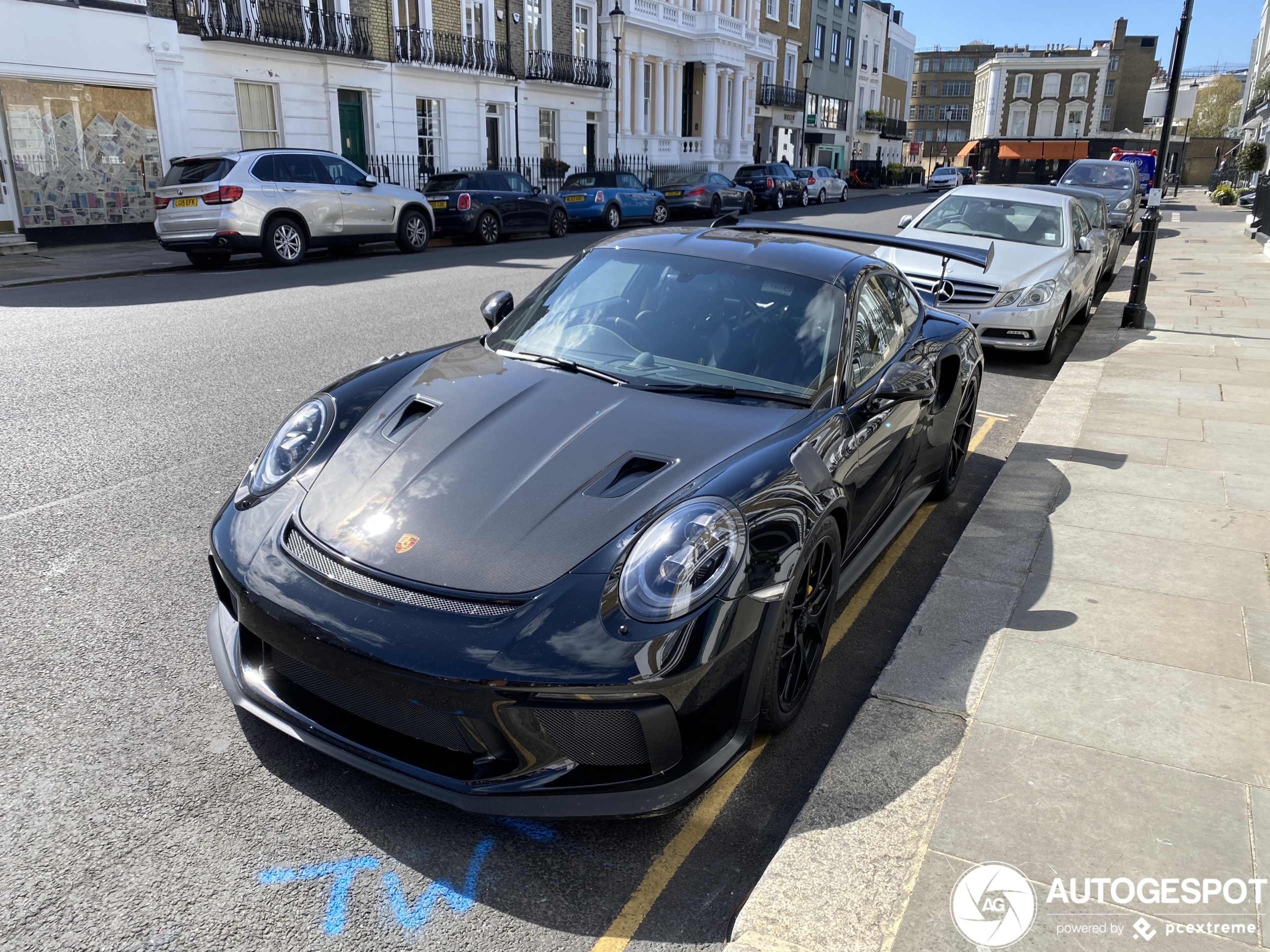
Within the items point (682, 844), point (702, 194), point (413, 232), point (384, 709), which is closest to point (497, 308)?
point (384, 709)

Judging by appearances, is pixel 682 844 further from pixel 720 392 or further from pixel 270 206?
pixel 270 206

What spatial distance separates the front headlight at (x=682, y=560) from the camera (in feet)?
8.24

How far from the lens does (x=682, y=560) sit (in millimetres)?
2596

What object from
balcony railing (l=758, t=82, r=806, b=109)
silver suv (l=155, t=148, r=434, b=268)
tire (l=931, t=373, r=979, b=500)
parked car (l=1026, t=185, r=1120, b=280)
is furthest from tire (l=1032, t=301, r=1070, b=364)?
balcony railing (l=758, t=82, r=806, b=109)

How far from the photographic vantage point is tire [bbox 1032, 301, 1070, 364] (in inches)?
362

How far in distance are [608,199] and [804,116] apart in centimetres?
3397

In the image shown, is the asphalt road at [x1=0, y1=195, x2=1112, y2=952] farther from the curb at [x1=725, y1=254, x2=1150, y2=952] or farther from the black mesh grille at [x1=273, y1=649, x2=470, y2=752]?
the black mesh grille at [x1=273, y1=649, x2=470, y2=752]

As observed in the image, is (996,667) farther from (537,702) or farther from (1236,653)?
(537,702)

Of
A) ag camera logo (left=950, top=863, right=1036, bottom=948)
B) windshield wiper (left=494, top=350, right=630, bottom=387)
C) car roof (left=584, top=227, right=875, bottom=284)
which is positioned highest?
car roof (left=584, top=227, right=875, bottom=284)

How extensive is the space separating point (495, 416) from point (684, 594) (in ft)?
3.57

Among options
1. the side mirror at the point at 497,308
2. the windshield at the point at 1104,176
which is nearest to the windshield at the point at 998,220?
the side mirror at the point at 497,308

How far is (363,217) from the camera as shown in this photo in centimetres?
1623

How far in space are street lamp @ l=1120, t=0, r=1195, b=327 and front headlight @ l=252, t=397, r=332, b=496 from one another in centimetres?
988

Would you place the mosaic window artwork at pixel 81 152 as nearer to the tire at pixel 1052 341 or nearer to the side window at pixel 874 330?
the tire at pixel 1052 341
